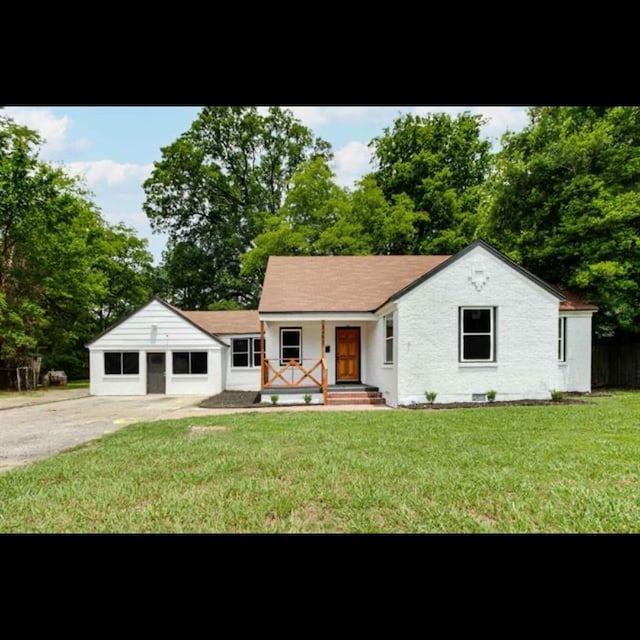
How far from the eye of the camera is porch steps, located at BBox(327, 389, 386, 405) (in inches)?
503

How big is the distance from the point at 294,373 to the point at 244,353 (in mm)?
5752

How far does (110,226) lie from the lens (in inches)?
1214

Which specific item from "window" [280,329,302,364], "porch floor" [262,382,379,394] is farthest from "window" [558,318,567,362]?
"window" [280,329,302,364]

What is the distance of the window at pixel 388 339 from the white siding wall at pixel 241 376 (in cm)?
824

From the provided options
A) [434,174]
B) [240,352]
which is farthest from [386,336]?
[434,174]

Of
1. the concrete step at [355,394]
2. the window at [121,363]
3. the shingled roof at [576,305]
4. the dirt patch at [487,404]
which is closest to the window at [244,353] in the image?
the window at [121,363]

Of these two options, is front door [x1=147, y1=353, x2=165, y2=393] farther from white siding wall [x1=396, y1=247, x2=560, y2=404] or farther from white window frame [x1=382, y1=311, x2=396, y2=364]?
white siding wall [x1=396, y1=247, x2=560, y2=404]

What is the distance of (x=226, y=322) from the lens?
2039 cm
